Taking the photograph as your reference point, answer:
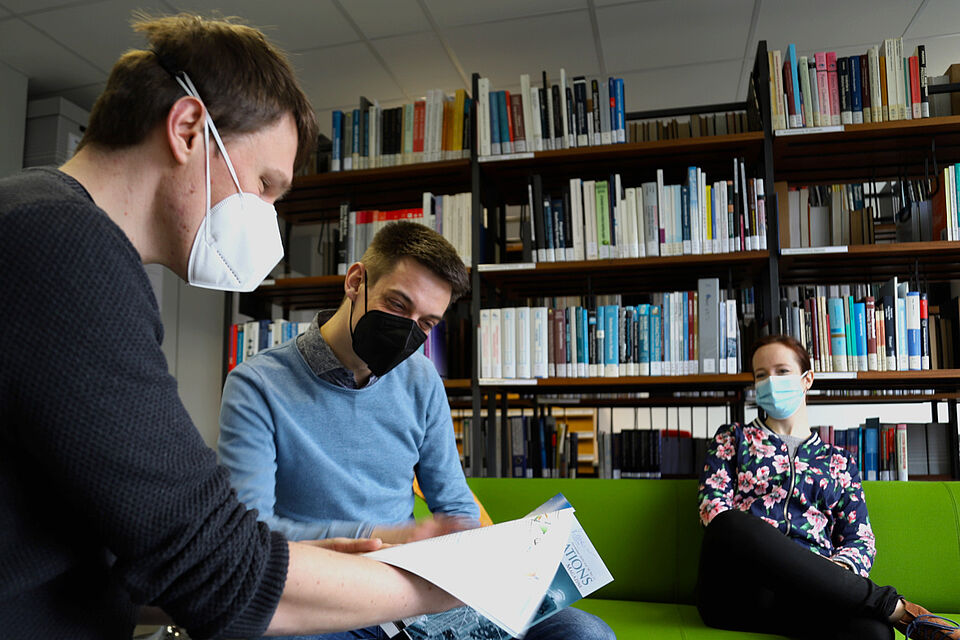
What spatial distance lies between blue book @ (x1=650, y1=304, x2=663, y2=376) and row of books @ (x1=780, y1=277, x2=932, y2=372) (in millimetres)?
446

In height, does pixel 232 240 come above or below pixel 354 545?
above

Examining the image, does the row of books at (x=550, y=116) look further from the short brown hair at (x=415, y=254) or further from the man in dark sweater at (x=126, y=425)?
the man in dark sweater at (x=126, y=425)

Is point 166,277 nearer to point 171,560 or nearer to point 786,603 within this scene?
point 786,603

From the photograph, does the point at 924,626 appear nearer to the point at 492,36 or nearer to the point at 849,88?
the point at 849,88

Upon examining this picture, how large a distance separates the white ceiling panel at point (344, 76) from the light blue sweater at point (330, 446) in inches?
105

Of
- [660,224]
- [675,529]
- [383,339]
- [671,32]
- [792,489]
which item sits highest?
[671,32]

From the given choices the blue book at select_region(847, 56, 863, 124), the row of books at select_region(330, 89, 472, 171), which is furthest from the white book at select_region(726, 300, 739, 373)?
the row of books at select_region(330, 89, 472, 171)

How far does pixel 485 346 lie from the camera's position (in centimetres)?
279

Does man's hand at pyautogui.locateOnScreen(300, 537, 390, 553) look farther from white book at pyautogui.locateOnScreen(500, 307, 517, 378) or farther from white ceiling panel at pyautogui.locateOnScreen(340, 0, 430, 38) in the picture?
white ceiling panel at pyautogui.locateOnScreen(340, 0, 430, 38)

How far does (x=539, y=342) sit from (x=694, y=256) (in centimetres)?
66

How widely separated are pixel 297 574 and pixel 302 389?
2.69 ft

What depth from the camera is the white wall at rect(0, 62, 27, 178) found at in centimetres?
371

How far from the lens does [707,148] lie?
9.05 feet

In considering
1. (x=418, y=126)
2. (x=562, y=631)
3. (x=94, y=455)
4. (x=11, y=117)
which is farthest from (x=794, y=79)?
(x=11, y=117)
